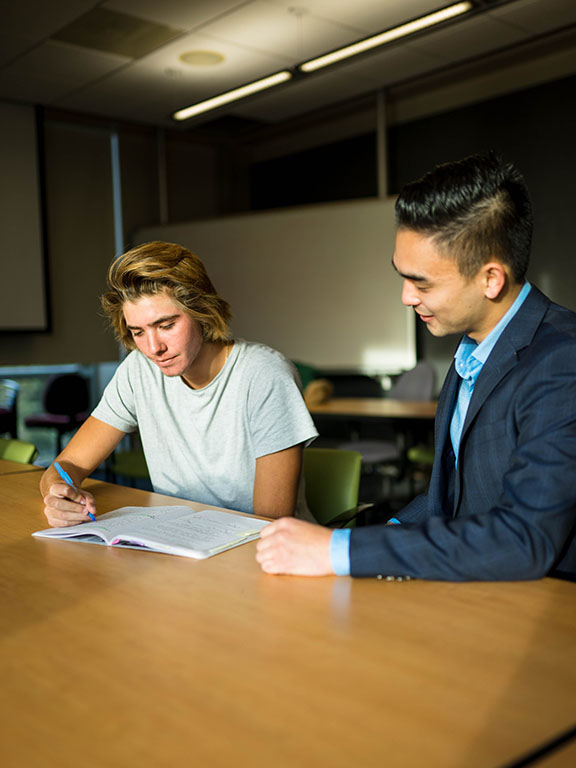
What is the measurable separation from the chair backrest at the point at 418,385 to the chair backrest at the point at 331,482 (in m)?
2.76

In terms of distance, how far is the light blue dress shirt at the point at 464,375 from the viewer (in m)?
1.10

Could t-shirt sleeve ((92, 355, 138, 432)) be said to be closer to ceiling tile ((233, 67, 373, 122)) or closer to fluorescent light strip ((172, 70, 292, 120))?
fluorescent light strip ((172, 70, 292, 120))

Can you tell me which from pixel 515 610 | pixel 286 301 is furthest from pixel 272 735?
pixel 286 301

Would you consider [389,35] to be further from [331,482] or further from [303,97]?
[331,482]

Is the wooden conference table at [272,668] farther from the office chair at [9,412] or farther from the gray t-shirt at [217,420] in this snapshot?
the office chair at [9,412]

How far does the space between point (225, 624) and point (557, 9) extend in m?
4.84

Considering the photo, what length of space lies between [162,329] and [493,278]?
34.0 inches

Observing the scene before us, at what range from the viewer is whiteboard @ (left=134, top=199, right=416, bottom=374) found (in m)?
5.86

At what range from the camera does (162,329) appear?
1.74m

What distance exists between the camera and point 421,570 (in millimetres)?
1066

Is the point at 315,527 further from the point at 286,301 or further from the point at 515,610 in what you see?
the point at 286,301

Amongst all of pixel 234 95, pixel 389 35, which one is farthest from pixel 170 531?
pixel 234 95

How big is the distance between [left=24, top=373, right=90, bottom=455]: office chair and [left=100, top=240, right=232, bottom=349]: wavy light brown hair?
14.3ft

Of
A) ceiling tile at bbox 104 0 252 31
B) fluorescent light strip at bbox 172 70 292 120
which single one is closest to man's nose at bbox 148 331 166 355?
ceiling tile at bbox 104 0 252 31
